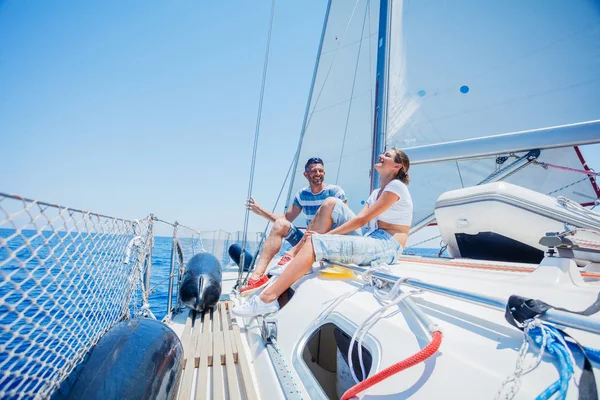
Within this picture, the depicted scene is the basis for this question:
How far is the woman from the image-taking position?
5.98 ft

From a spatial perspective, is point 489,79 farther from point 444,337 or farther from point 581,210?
point 444,337

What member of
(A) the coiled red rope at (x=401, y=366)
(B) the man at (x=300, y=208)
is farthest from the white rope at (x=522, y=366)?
(B) the man at (x=300, y=208)

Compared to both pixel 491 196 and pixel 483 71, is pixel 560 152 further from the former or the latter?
pixel 491 196

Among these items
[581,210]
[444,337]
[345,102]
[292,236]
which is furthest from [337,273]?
[345,102]

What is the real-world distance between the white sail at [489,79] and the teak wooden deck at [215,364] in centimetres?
355

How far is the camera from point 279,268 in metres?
2.16

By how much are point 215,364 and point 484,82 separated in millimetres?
5328

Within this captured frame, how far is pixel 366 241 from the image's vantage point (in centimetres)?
195

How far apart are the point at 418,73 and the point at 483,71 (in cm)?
99

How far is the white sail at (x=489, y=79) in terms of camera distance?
3.85m

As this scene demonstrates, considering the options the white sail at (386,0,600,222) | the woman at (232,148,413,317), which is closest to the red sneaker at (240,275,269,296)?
the woman at (232,148,413,317)

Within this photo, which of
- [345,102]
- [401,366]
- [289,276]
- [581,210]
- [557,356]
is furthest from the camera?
[345,102]

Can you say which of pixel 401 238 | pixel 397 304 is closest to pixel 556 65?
pixel 401 238

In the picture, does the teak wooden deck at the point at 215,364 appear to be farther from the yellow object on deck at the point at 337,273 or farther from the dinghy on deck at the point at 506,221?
the dinghy on deck at the point at 506,221
